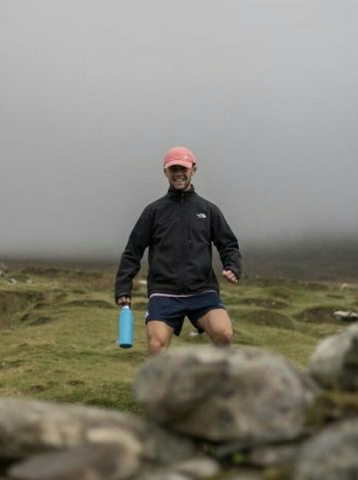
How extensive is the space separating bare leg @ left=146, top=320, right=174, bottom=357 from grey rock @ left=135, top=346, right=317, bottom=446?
185 inches

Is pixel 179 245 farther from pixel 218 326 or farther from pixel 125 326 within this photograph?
pixel 125 326

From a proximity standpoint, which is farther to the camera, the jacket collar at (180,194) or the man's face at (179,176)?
the jacket collar at (180,194)

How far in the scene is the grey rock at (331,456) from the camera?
5.10 metres

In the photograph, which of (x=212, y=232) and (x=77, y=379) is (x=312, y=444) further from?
(x=77, y=379)

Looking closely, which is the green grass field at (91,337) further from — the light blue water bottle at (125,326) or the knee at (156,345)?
the knee at (156,345)

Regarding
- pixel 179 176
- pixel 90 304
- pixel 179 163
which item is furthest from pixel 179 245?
pixel 90 304

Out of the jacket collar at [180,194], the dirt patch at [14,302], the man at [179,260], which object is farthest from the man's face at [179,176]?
the dirt patch at [14,302]

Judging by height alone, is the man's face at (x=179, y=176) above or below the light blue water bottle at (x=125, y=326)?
above

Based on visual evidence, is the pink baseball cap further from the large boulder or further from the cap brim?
the large boulder

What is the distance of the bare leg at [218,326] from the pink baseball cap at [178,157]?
7.85ft

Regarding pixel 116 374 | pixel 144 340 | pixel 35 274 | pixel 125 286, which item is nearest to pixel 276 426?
pixel 125 286

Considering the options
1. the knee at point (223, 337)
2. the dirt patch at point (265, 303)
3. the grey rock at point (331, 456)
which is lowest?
the dirt patch at point (265, 303)

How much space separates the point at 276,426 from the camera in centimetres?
568

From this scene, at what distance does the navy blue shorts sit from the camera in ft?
37.1
